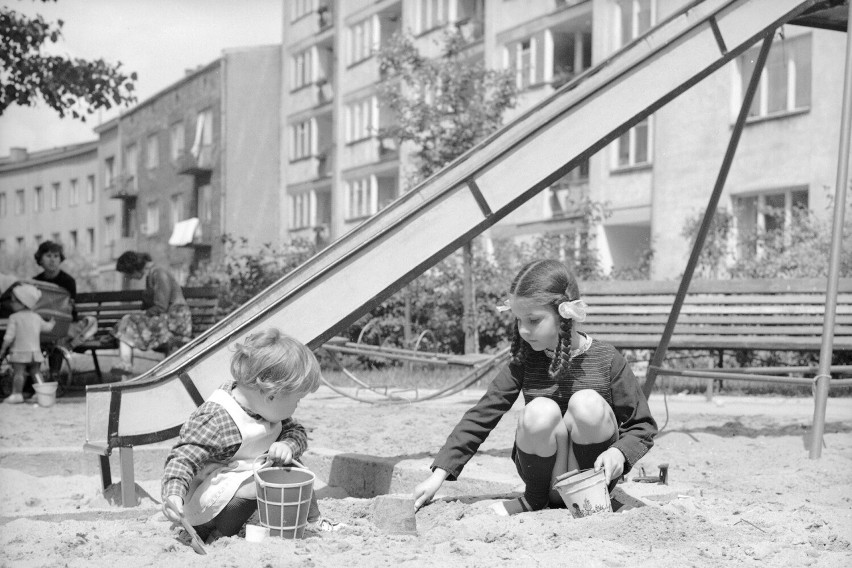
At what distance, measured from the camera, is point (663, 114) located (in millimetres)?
17109

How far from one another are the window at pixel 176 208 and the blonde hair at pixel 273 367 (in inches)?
1518

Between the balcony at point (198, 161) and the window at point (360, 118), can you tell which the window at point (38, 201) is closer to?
the balcony at point (198, 161)

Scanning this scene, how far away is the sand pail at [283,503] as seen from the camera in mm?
2877

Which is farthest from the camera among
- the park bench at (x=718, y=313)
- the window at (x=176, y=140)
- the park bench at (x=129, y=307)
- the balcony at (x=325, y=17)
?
the window at (x=176, y=140)

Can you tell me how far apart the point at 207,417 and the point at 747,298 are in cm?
551

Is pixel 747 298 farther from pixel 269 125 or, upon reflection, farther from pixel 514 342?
pixel 269 125

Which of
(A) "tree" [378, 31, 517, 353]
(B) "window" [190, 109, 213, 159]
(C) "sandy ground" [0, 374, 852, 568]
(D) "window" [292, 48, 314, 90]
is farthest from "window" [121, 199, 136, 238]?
(C) "sandy ground" [0, 374, 852, 568]

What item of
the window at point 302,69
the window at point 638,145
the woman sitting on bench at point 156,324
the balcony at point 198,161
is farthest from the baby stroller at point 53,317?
the balcony at point 198,161

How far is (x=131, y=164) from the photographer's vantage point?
1729 inches

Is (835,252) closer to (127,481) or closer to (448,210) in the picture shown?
(448,210)

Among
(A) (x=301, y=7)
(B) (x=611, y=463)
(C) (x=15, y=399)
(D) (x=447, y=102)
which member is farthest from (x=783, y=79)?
(A) (x=301, y=7)

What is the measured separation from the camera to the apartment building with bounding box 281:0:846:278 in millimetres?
14898

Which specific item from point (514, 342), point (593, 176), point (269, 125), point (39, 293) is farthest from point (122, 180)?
point (514, 342)

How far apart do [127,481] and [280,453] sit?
101 cm
